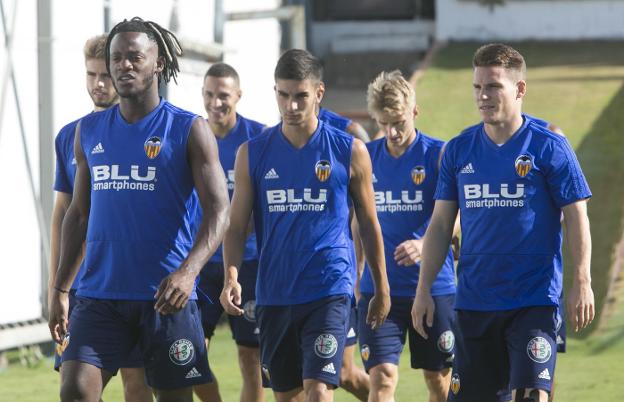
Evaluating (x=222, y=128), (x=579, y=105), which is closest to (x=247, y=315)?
(x=222, y=128)

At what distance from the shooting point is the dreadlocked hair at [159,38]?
7258mm

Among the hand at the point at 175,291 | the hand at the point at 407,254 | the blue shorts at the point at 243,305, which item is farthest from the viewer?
the blue shorts at the point at 243,305

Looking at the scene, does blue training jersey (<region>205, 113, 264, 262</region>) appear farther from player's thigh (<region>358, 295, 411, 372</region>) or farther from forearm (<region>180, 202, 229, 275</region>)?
forearm (<region>180, 202, 229, 275</region>)

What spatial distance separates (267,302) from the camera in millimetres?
8062

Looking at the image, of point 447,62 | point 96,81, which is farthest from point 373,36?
point 96,81

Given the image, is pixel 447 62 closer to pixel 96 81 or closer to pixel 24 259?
pixel 24 259

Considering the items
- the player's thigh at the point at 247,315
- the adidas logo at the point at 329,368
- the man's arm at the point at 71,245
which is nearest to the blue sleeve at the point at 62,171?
the man's arm at the point at 71,245

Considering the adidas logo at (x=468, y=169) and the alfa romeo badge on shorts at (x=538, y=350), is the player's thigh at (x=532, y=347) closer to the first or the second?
the alfa romeo badge on shorts at (x=538, y=350)

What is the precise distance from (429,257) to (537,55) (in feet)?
96.0

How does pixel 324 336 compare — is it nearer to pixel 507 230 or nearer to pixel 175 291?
pixel 507 230

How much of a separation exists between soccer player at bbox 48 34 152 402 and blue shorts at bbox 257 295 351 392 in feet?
2.51

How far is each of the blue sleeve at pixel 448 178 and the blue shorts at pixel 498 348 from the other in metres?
0.69

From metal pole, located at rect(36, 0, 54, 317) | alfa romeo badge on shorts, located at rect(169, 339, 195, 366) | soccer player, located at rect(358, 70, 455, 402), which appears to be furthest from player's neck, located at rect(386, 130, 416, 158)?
metal pole, located at rect(36, 0, 54, 317)

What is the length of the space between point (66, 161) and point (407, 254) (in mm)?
2424
